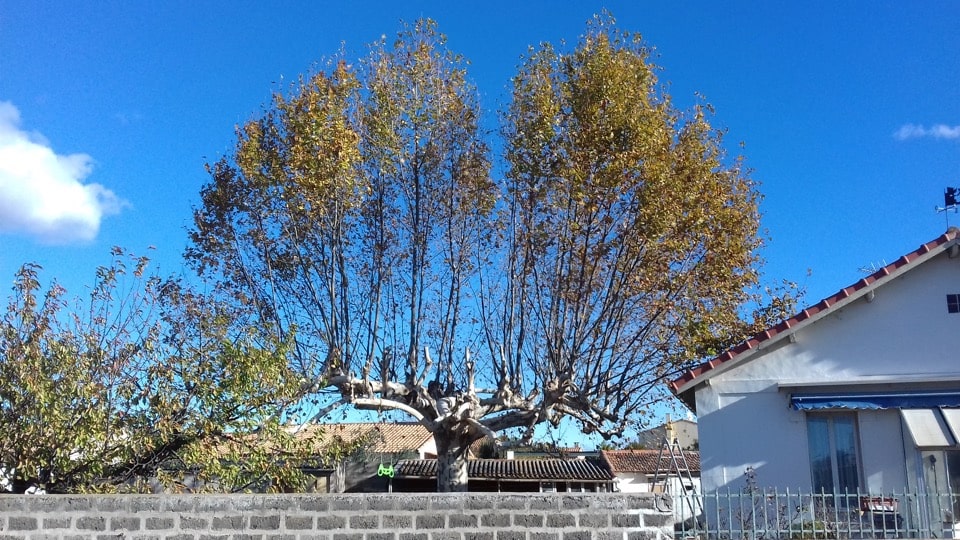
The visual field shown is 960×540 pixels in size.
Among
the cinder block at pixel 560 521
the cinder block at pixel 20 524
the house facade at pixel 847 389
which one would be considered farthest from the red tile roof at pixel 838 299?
the cinder block at pixel 20 524

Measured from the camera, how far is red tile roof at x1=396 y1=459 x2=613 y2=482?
103 feet

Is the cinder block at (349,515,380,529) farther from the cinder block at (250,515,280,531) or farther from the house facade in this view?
the house facade

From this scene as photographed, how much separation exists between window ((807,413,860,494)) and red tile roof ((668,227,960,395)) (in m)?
1.36

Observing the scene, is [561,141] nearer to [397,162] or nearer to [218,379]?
[397,162]

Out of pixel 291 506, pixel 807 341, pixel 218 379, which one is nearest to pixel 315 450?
pixel 218 379

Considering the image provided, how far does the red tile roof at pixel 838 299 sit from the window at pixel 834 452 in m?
1.36

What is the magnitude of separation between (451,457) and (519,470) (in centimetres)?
1825

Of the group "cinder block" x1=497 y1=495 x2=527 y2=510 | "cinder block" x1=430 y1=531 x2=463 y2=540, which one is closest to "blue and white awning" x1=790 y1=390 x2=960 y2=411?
"cinder block" x1=497 y1=495 x2=527 y2=510

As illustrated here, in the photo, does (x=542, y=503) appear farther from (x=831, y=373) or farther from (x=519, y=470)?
(x=519, y=470)

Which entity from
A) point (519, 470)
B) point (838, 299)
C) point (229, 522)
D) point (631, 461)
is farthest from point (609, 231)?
point (631, 461)

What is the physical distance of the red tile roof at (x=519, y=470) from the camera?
31406 millimetres

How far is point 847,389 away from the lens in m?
12.4

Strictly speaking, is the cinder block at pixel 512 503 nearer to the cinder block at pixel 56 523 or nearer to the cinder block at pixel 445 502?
the cinder block at pixel 445 502

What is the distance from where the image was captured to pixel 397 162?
585 inches
